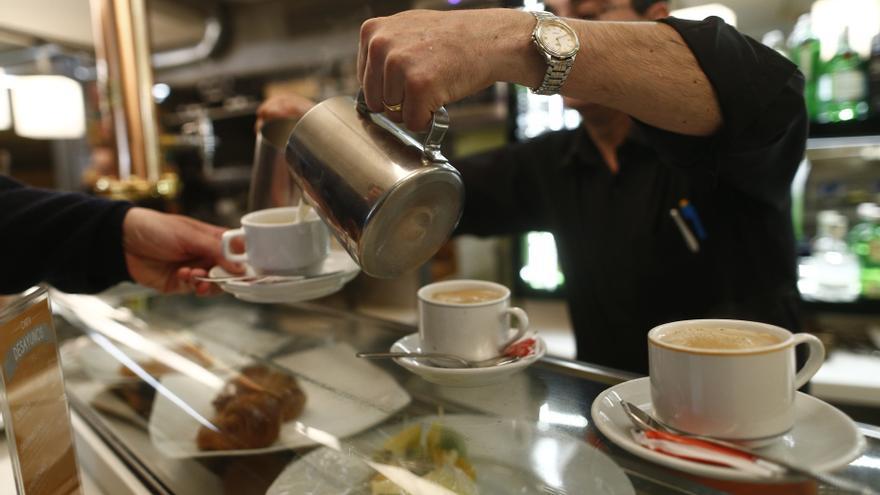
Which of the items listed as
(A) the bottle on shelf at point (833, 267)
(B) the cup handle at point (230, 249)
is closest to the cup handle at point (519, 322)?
(B) the cup handle at point (230, 249)

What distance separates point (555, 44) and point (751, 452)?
18.2 inches

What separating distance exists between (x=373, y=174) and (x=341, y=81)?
163 inches

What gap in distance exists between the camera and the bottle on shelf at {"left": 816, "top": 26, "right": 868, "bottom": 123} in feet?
7.23

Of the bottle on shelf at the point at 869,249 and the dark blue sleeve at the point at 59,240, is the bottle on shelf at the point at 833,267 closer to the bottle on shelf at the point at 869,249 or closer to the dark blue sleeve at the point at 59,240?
the bottle on shelf at the point at 869,249

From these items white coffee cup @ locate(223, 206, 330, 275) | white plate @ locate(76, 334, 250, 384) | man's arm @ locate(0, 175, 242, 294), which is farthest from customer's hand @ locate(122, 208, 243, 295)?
white coffee cup @ locate(223, 206, 330, 275)

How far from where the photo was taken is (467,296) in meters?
0.84

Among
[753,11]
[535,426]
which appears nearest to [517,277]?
[753,11]

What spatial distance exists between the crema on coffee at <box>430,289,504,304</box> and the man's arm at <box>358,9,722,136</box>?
251mm

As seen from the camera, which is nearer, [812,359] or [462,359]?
[812,359]

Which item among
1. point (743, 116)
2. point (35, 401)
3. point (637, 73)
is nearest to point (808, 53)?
point (743, 116)

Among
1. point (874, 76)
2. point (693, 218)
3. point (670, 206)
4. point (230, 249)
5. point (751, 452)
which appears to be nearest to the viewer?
point (751, 452)

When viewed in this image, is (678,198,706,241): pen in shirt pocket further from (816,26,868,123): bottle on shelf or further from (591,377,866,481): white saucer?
(816,26,868,123): bottle on shelf

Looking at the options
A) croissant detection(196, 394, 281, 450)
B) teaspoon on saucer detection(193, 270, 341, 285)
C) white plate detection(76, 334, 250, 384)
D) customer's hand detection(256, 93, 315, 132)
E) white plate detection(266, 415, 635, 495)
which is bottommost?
white plate detection(76, 334, 250, 384)

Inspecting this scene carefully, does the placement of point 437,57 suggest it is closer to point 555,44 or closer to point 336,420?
point 555,44
